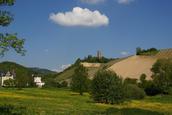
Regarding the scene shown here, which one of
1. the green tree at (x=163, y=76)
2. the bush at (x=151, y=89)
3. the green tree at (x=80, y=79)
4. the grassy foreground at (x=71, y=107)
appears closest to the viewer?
the grassy foreground at (x=71, y=107)

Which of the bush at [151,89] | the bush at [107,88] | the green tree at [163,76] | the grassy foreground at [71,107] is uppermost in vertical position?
the green tree at [163,76]

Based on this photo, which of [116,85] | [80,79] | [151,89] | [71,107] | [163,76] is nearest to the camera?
[71,107]

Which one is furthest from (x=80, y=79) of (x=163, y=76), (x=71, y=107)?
(x=71, y=107)

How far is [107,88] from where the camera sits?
75.1 m

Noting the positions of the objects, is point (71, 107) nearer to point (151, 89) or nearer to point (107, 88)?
point (107, 88)

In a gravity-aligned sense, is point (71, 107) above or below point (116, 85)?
below

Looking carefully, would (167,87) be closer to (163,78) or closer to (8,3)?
(163,78)

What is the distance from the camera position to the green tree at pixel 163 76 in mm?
131250

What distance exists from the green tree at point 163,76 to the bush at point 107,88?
184 ft

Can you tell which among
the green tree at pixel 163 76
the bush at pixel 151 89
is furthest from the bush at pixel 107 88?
the bush at pixel 151 89

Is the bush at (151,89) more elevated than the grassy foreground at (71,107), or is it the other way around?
the bush at (151,89)

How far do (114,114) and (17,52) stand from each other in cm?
1328

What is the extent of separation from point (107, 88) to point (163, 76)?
2383 inches

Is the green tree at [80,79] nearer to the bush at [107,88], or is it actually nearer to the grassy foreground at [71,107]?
the bush at [107,88]
